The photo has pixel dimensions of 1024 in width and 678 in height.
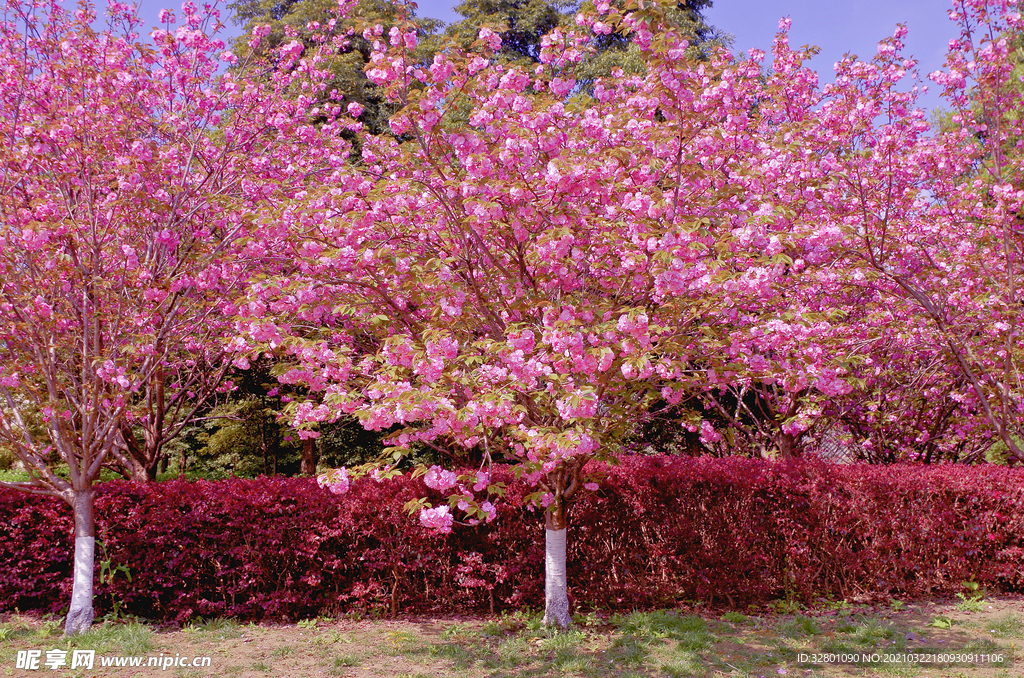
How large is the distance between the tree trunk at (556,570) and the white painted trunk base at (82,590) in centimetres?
361

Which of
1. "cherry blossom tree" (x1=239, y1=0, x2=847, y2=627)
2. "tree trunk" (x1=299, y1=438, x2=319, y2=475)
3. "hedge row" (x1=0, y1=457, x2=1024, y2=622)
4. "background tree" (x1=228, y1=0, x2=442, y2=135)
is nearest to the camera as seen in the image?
"cherry blossom tree" (x1=239, y1=0, x2=847, y2=627)

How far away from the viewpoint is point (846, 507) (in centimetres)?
645

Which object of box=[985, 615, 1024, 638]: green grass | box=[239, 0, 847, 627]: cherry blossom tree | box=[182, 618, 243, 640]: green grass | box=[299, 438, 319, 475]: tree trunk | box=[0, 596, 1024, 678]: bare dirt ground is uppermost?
box=[239, 0, 847, 627]: cherry blossom tree

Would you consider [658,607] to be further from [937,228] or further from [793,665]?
[937,228]

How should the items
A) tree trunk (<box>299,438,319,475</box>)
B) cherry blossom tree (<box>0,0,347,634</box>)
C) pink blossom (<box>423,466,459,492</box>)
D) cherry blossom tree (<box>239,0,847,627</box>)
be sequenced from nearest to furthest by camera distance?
1. cherry blossom tree (<box>239,0,847,627</box>)
2. pink blossom (<box>423,466,459,492</box>)
3. cherry blossom tree (<box>0,0,347,634</box>)
4. tree trunk (<box>299,438,319,475</box>)

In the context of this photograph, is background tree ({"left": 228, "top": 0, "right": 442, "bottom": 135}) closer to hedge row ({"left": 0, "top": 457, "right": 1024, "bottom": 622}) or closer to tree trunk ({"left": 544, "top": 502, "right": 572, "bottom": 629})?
hedge row ({"left": 0, "top": 457, "right": 1024, "bottom": 622})

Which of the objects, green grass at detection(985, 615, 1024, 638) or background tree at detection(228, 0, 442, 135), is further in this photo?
background tree at detection(228, 0, 442, 135)

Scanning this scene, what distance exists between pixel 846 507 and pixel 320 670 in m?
4.72

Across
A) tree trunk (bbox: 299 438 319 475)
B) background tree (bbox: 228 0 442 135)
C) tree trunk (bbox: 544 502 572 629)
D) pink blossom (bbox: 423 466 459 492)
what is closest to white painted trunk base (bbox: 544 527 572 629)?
tree trunk (bbox: 544 502 572 629)

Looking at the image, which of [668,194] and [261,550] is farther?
[261,550]

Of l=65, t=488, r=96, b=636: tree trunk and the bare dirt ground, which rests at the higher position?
l=65, t=488, r=96, b=636: tree trunk

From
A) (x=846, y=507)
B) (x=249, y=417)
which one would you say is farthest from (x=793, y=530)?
(x=249, y=417)

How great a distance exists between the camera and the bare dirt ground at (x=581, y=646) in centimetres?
482

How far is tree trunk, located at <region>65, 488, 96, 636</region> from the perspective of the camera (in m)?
5.53
